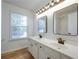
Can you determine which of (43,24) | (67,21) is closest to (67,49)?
(67,21)

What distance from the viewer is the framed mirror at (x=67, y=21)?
159 cm

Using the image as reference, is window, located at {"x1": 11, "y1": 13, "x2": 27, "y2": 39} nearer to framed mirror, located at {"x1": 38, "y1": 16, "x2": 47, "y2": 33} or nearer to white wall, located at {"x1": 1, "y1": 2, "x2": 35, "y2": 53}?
white wall, located at {"x1": 1, "y1": 2, "x2": 35, "y2": 53}

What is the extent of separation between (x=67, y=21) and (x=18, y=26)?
2.75 meters

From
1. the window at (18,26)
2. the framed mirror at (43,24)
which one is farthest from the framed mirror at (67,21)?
the window at (18,26)

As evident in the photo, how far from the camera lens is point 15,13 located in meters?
3.48

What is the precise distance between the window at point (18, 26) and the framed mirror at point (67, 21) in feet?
7.46

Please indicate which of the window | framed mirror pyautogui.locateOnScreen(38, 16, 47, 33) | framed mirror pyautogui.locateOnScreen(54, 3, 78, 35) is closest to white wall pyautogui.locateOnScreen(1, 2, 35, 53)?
the window

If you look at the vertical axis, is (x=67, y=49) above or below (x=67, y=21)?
below

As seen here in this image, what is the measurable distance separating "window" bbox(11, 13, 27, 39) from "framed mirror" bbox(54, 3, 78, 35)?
2274 millimetres

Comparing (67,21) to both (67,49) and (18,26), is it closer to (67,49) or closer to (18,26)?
(67,49)

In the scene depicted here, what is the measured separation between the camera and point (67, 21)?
70.8 inches

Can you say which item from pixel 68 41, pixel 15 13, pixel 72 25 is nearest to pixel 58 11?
pixel 72 25

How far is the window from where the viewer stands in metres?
3.45

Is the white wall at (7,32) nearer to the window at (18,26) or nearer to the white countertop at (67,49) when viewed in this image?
the window at (18,26)
